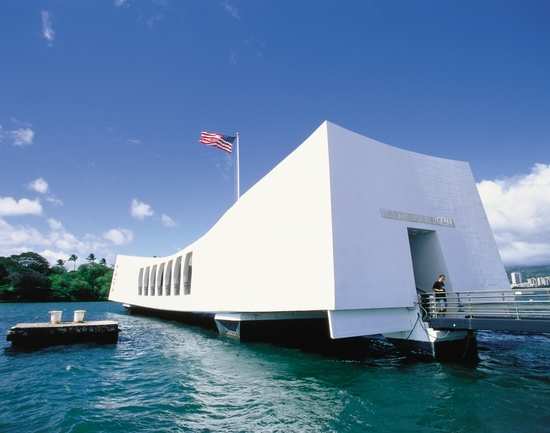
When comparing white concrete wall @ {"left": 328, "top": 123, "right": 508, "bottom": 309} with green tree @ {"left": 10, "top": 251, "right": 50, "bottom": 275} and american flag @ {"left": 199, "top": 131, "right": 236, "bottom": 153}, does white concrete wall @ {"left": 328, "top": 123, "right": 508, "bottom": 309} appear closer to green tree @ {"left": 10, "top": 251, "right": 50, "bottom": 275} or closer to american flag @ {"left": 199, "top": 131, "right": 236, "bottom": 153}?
american flag @ {"left": 199, "top": 131, "right": 236, "bottom": 153}

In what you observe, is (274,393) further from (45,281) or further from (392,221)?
(45,281)

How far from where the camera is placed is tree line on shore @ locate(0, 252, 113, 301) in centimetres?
6562

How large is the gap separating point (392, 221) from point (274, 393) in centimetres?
738

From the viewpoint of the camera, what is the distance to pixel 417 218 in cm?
1278

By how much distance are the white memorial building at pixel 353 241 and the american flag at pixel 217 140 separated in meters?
3.98

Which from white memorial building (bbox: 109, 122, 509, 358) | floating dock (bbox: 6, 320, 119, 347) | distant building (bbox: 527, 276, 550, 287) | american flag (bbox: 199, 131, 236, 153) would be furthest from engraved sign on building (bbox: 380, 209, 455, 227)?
floating dock (bbox: 6, 320, 119, 347)

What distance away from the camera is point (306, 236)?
38.5ft

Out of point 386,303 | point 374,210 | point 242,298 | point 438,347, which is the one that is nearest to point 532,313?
point 438,347

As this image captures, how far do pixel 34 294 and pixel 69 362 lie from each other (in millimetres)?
72048

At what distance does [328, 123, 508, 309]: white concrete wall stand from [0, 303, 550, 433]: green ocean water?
8.36 feet

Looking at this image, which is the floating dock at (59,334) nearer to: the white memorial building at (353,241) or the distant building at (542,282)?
the white memorial building at (353,241)

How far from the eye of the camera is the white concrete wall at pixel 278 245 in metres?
11.0

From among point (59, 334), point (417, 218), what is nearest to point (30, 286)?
point (59, 334)

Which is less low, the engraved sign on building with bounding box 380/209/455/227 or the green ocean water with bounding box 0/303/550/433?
the engraved sign on building with bounding box 380/209/455/227
